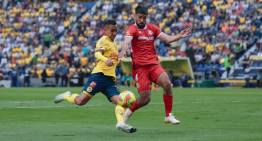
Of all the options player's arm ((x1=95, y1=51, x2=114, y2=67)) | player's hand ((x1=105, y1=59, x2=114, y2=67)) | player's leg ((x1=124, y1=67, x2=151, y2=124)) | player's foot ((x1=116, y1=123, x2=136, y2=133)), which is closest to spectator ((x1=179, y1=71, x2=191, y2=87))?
player's leg ((x1=124, y1=67, x2=151, y2=124))

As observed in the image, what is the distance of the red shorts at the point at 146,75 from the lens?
7.32 meters

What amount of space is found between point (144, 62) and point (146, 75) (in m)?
0.25

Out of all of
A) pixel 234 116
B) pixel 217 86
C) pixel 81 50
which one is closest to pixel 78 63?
pixel 81 50

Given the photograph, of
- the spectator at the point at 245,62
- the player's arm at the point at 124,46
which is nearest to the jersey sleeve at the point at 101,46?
the player's arm at the point at 124,46

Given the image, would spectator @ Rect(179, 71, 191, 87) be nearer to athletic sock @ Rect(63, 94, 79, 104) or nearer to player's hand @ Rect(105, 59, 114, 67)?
athletic sock @ Rect(63, 94, 79, 104)

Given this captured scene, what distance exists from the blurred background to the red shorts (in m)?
21.1

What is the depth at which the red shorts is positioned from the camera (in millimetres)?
7316

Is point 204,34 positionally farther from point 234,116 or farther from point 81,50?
point 234,116

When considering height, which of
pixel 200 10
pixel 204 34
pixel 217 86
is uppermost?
pixel 200 10

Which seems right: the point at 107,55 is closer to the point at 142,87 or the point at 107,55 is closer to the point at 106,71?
the point at 106,71

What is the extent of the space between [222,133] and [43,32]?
122ft

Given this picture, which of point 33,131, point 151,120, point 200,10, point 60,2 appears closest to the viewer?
point 33,131

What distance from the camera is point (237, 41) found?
29.0 meters

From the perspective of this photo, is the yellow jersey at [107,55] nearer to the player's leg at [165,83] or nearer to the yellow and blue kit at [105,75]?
the yellow and blue kit at [105,75]
